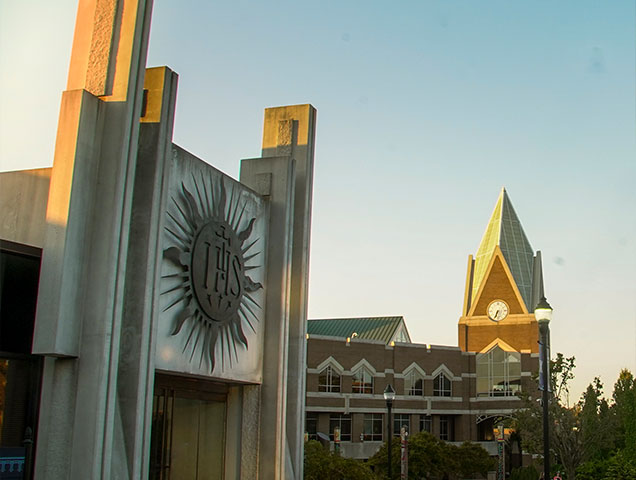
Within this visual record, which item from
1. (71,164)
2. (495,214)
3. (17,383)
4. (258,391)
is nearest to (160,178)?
(71,164)

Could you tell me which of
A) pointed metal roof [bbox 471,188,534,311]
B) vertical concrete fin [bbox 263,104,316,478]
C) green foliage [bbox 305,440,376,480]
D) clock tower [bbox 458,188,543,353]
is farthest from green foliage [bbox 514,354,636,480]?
pointed metal roof [bbox 471,188,534,311]

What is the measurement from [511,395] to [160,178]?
204ft

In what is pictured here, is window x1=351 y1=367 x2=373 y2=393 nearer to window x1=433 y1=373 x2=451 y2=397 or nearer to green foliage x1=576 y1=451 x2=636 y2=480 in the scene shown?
window x1=433 y1=373 x2=451 y2=397

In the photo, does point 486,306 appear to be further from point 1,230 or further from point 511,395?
point 1,230

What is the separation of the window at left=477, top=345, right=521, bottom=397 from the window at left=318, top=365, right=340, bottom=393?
1515cm

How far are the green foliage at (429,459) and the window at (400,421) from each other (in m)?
14.9

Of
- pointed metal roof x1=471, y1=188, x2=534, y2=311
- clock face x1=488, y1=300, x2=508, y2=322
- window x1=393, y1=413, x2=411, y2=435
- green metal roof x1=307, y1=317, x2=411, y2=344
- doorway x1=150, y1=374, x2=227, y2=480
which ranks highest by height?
pointed metal roof x1=471, y1=188, x2=534, y2=311

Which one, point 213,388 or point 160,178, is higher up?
point 160,178

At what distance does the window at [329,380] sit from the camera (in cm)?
6244

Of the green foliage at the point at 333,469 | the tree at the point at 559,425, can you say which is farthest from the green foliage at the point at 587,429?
the green foliage at the point at 333,469

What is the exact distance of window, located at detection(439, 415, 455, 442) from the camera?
2800 inches

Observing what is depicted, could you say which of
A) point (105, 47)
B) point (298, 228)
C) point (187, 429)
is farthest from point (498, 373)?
point (105, 47)

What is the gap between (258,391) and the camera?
54.0 ft

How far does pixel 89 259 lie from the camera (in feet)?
37.7
